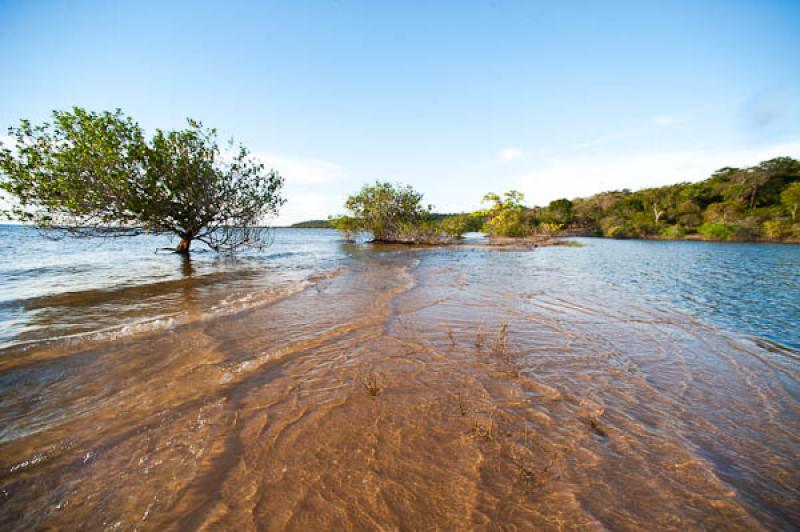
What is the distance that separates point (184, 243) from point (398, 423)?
24639 mm

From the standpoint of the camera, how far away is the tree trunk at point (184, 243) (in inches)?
837

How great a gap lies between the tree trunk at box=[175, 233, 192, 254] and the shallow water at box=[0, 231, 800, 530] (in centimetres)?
1511

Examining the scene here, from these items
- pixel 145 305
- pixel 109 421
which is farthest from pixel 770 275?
pixel 145 305

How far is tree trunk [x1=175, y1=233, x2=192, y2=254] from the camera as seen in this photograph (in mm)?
21250

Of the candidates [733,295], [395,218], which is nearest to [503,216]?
[395,218]

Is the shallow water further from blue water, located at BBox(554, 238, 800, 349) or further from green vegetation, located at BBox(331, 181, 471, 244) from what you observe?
green vegetation, located at BBox(331, 181, 471, 244)

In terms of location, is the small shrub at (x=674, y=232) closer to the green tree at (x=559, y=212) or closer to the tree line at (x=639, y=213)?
the tree line at (x=639, y=213)

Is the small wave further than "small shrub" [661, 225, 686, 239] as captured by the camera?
No

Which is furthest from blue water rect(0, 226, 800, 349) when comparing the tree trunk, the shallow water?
the tree trunk

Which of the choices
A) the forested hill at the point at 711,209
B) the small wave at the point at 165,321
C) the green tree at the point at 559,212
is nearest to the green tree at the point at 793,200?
the forested hill at the point at 711,209

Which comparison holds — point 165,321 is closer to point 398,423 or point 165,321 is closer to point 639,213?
point 398,423

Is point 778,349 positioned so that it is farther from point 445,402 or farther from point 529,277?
point 529,277

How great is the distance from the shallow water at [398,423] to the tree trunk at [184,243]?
1511 cm

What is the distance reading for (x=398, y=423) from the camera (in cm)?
338
